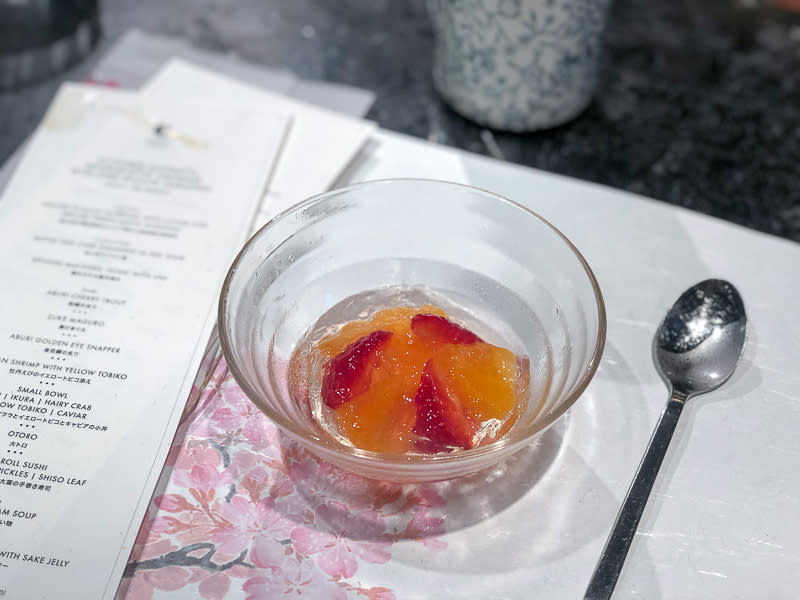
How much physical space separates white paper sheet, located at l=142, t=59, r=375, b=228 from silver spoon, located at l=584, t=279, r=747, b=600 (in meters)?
0.42

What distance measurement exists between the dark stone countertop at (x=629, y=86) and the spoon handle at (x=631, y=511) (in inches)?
17.2

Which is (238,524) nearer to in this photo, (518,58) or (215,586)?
(215,586)

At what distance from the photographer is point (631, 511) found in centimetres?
62

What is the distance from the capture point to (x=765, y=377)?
0.74m

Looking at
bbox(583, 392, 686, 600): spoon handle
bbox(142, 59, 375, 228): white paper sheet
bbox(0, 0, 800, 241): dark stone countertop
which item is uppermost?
bbox(142, 59, 375, 228): white paper sheet

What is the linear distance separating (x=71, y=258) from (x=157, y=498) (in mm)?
309

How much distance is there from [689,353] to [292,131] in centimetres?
54

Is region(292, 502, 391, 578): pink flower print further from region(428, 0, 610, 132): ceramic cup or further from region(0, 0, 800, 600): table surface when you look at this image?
region(428, 0, 610, 132): ceramic cup

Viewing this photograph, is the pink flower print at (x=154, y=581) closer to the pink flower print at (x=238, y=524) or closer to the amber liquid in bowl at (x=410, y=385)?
the pink flower print at (x=238, y=524)

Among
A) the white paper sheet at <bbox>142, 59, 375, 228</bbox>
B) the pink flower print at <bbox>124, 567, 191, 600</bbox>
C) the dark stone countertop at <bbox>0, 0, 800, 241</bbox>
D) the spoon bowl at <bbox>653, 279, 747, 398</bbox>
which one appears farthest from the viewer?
the dark stone countertop at <bbox>0, 0, 800, 241</bbox>

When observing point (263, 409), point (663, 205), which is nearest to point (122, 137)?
point (263, 409)

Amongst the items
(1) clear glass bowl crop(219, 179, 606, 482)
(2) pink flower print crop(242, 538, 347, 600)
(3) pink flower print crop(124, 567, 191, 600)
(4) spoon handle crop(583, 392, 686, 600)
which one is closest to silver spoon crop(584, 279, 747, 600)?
(4) spoon handle crop(583, 392, 686, 600)

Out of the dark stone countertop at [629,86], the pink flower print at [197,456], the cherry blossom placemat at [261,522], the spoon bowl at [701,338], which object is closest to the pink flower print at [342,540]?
the cherry blossom placemat at [261,522]

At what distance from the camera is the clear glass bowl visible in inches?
26.1
